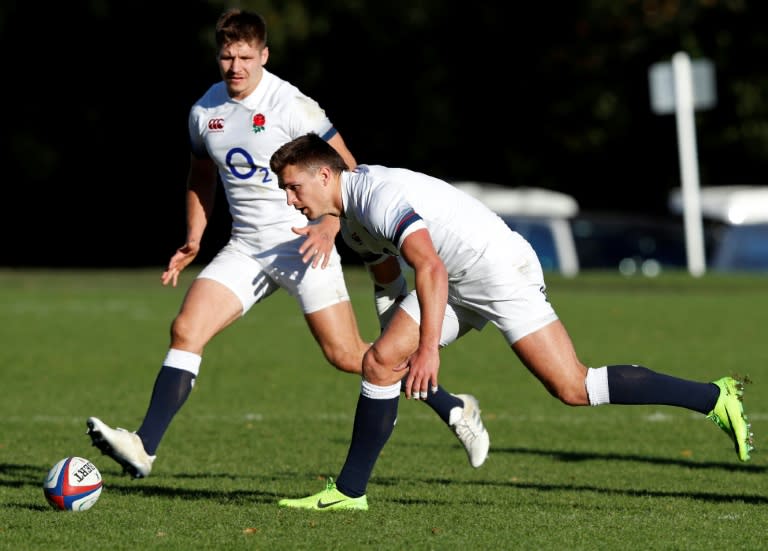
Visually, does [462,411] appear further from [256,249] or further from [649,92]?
[649,92]

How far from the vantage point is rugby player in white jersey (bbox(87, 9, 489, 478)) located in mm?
8211

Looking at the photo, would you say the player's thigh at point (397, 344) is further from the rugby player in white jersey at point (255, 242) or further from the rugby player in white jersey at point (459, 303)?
the rugby player in white jersey at point (255, 242)

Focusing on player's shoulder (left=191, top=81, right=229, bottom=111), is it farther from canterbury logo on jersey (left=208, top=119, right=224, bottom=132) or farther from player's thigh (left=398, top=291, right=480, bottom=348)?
player's thigh (left=398, top=291, right=480, bottom=348)

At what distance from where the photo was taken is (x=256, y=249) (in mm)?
8547

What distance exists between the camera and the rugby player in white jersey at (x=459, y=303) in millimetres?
7098

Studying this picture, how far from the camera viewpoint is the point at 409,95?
37875 mm

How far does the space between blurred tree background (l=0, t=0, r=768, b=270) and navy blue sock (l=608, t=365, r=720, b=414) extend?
29.1 metres

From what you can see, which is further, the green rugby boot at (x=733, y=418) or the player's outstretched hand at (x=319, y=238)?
the player's outstretched hand at (x=319, y=238)

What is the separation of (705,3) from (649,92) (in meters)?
2.67

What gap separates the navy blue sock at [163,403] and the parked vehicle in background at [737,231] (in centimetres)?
2003

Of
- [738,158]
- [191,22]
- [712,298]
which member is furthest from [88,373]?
[738,158]

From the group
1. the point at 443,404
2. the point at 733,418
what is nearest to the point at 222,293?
the point at 443,404

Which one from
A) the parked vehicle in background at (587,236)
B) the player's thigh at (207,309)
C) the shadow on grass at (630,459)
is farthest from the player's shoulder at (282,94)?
the parked vehicle in background at (587,236)

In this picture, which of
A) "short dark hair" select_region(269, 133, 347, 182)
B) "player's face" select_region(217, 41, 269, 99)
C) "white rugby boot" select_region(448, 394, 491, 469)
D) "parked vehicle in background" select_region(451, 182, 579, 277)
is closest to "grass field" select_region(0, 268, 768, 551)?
"white rugby boot" select_region(448, 394, 491, 469)
